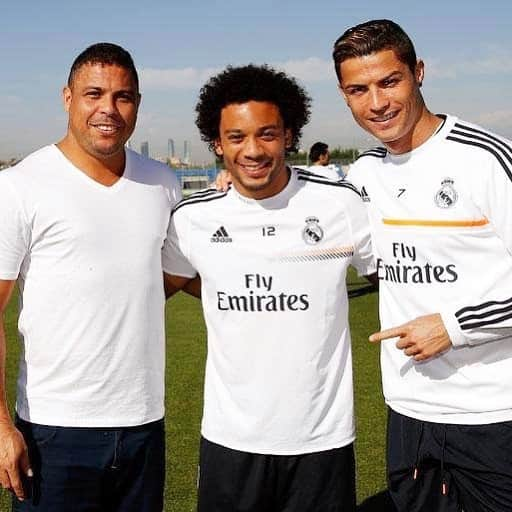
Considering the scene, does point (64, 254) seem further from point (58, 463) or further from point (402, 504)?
point (402, 504)

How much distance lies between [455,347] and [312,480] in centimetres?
76

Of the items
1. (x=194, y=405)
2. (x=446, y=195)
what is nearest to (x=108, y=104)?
(x=446, y=195)

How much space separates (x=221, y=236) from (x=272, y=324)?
0.42 metres

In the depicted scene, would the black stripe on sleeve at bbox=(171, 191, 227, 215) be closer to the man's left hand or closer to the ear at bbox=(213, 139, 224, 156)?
the ear at bbox=(213, 139, 224, 156)

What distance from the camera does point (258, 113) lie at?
3051 mm

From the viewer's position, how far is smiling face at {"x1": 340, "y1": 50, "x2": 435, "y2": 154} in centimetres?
289

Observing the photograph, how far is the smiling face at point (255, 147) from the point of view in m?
2.97

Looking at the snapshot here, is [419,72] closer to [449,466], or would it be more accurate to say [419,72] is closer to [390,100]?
[390,100]

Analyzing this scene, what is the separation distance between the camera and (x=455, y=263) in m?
2.81

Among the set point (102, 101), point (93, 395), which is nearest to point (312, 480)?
point (93, 395)

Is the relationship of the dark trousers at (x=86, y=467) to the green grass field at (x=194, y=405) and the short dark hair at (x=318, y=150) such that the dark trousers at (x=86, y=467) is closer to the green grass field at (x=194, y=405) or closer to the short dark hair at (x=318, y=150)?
the green grass field at (x=194, y=405)

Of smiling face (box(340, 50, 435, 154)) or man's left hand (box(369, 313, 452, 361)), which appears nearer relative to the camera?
man's left hand (box(369, 313, 452, 361))

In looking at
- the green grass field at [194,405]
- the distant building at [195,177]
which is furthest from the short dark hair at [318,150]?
the distant building at [195,177]

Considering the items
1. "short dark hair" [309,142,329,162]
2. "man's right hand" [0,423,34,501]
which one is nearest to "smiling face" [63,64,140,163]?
"man's right hand" [0,423,34,501]
